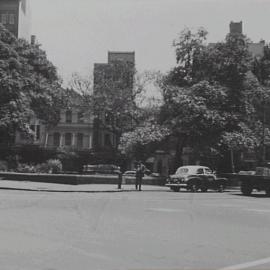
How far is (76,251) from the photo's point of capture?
30.6 ft

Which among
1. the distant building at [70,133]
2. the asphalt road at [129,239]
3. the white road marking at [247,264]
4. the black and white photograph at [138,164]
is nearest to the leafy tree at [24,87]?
the black and white photograph at [138,164]

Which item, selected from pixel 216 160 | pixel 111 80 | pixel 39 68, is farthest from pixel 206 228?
pixel 111 80

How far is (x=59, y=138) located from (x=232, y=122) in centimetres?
4937

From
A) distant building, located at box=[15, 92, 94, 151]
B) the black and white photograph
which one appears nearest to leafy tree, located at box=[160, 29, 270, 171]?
the black and white photograph

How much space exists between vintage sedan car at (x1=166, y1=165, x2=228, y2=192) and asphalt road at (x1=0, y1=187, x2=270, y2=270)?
49.6 ft

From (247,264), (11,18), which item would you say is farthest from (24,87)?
(247,264)

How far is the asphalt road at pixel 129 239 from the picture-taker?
8414mm

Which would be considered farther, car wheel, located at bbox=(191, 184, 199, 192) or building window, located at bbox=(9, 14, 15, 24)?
building window, located at bbox=(9, 14, 15, 24)

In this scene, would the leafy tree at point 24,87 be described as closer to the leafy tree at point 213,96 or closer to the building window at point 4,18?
the leafy tree at point 213,96

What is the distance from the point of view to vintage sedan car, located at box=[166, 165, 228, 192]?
32688mm

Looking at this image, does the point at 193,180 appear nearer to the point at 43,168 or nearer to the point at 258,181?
the point at 258,181

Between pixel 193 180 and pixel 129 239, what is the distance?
22530 mm

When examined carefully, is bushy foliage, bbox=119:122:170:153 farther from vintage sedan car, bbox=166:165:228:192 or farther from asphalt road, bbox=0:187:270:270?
asphalt road, bbox=0:187:270:270

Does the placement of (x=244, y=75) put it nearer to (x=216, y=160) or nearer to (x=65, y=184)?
(x=216, y=160)
